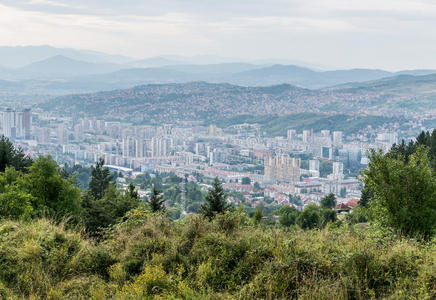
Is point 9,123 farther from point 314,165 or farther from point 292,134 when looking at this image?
point 314,165

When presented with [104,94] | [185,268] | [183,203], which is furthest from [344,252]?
[104,94]

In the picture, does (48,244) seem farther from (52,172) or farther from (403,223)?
(52,172)

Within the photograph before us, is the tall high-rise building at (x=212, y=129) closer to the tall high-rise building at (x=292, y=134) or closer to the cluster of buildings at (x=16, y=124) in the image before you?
the tall high-rise building at (x=292, y=134)

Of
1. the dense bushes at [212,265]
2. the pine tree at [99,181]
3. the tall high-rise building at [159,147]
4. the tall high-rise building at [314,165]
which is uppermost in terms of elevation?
the dense bushes at [212,265]

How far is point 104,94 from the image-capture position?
142125 mm

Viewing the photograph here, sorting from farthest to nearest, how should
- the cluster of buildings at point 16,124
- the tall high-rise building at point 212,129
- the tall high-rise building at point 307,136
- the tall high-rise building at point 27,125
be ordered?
1. the tall high-rise building at point 212,129
2. the tall high-rise building at point 307,136
3. the cluster of buildings at point 16,124
4. the tall high-rise building at point 27,125

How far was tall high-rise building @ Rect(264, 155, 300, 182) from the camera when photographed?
234 feet

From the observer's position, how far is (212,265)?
144 inches

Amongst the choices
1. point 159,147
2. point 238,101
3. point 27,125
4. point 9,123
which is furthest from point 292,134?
point 9,123

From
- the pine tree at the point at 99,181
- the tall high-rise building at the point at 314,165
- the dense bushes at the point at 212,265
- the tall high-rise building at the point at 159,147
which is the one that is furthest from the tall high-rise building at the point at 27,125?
the dense bushes at the point at 212,265

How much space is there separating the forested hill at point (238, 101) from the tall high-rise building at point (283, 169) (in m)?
61.9

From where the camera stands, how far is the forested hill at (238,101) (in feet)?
436

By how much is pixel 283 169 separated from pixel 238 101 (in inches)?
3047

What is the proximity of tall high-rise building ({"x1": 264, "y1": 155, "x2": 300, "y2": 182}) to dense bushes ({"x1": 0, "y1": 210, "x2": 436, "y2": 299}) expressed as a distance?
67.3 metres
